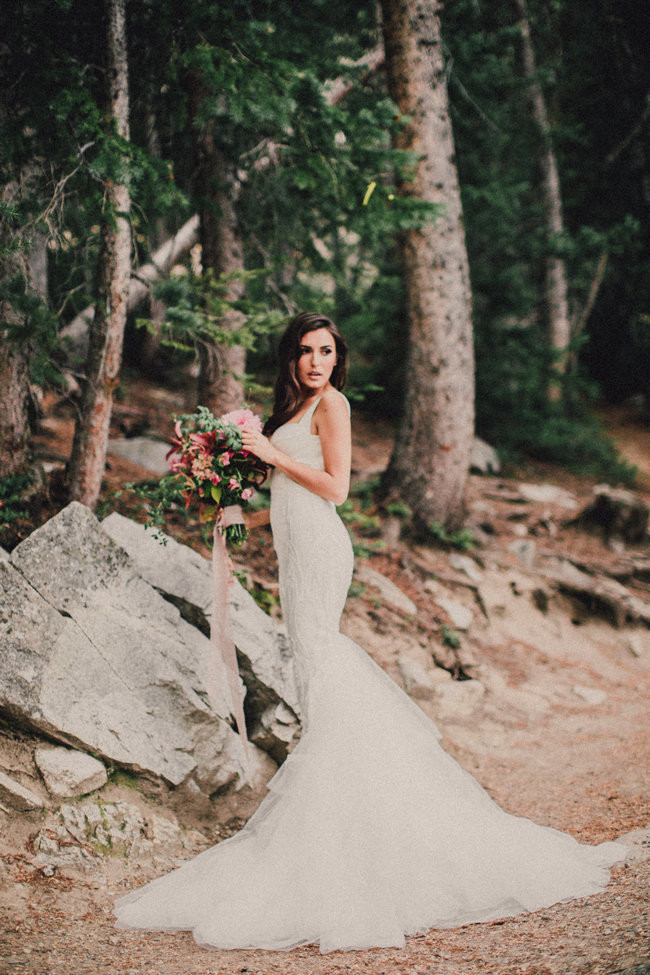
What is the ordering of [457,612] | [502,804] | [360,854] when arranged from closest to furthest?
1. [360,854]
2. [502,804]
3. [457,612]

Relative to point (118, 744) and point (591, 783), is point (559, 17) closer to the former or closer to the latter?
point (591, 783)

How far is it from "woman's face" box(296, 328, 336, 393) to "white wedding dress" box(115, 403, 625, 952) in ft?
0.95

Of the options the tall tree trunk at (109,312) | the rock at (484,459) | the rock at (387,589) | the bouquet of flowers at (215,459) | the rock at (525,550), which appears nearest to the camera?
the bouquet of flowers at (215,459)

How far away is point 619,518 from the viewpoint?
9242 millimetres

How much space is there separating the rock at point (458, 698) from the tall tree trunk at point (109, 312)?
3609 mm

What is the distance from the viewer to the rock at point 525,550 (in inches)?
322

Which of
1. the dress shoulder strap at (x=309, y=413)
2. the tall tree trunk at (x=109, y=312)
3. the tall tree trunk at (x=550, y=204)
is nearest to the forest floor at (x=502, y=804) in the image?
the tall tree trunk at (x=109, y=312)

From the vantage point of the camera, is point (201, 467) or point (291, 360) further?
point (291, 360)

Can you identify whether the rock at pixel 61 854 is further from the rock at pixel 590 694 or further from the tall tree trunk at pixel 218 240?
the rock at pixel 590 694

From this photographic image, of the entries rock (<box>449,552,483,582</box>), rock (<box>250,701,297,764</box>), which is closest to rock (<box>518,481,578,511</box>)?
rock (<box>449,552,483,582</box>)

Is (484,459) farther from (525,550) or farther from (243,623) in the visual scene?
(243,623)

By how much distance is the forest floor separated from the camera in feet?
8.66

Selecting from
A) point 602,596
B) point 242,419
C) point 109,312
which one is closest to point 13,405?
point 109,312

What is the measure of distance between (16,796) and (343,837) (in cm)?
176
